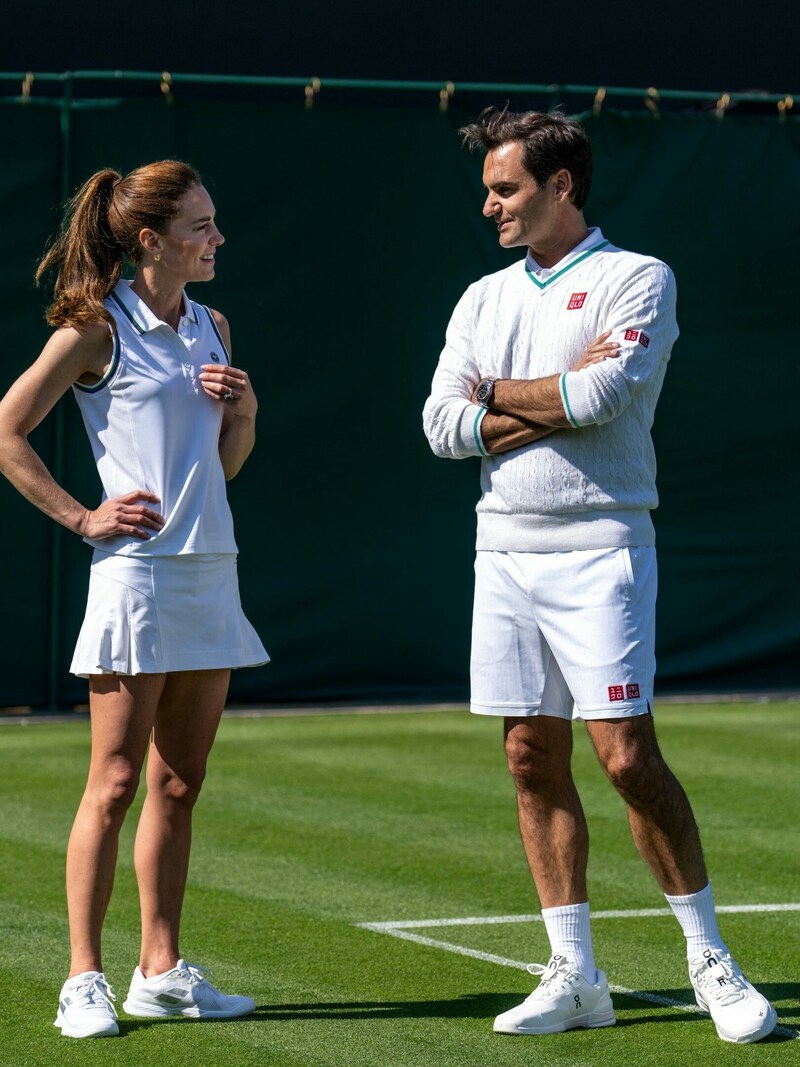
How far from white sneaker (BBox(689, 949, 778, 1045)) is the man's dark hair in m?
1.78

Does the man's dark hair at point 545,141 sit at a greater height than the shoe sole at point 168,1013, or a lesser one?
greater

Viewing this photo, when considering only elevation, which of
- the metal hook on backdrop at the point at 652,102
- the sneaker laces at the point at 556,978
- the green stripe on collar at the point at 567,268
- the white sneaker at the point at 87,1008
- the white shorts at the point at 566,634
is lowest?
the white sneaker at the point at 87,1008

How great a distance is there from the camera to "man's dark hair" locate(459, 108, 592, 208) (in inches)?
178

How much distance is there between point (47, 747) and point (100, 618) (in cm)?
515

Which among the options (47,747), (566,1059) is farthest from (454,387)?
(47,747)

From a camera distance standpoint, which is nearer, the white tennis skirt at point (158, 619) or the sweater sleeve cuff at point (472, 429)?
the white tennis skirt at point (158, 619)

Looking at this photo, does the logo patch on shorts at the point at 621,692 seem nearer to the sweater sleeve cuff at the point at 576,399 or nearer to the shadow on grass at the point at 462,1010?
the sweater sleeve cuff at the point at 576,399

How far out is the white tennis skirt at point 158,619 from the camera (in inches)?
175

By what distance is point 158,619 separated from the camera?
4.47 m

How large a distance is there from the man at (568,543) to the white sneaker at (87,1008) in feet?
2.96

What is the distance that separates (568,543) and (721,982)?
1046 millimetres

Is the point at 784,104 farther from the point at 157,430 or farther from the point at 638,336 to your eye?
the point at 157,430

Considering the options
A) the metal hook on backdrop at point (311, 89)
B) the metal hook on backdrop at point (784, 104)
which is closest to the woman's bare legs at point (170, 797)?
the metal hook on backdrop at point (311, 89)

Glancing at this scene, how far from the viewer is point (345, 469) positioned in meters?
10.8
